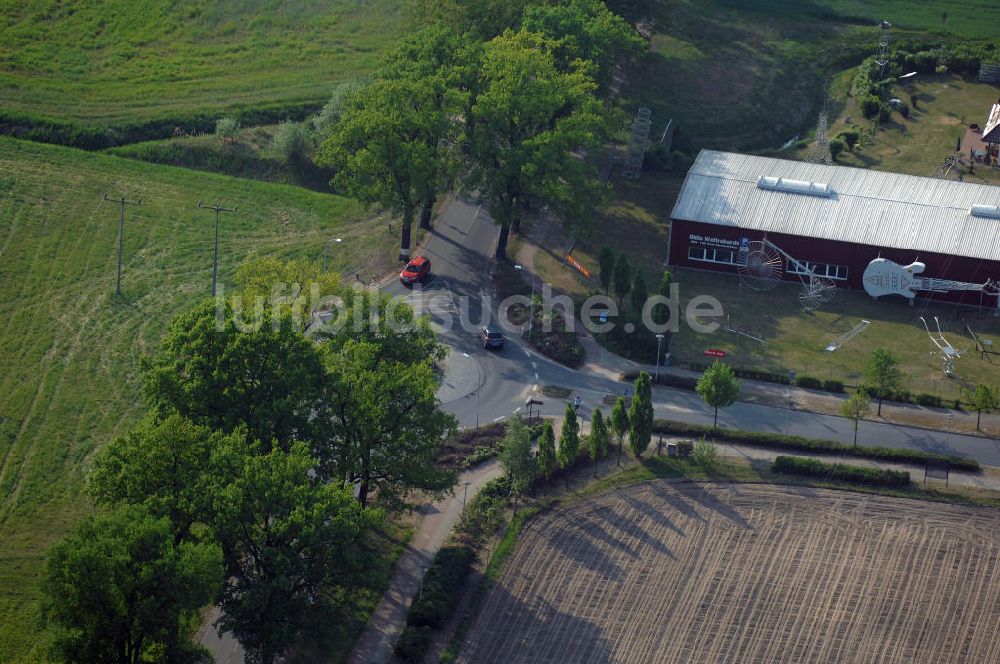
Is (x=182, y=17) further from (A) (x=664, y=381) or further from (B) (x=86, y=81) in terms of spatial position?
(A) (x=664, y=381)

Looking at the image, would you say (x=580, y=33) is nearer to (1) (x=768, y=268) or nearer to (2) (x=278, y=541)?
(1) (x=768, y=268)

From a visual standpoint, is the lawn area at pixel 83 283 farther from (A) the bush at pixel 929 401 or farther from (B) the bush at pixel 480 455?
(A) the bush at pixel 929 401

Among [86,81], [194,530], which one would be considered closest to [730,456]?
[194,530]

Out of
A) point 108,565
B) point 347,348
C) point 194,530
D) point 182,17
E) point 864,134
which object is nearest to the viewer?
point 108,565

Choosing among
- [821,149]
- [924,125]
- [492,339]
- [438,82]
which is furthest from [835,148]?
[492,339]

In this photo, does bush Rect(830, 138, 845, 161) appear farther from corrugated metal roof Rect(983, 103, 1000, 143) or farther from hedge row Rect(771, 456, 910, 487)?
hedge row Rect(771, 456, 910, 487)
